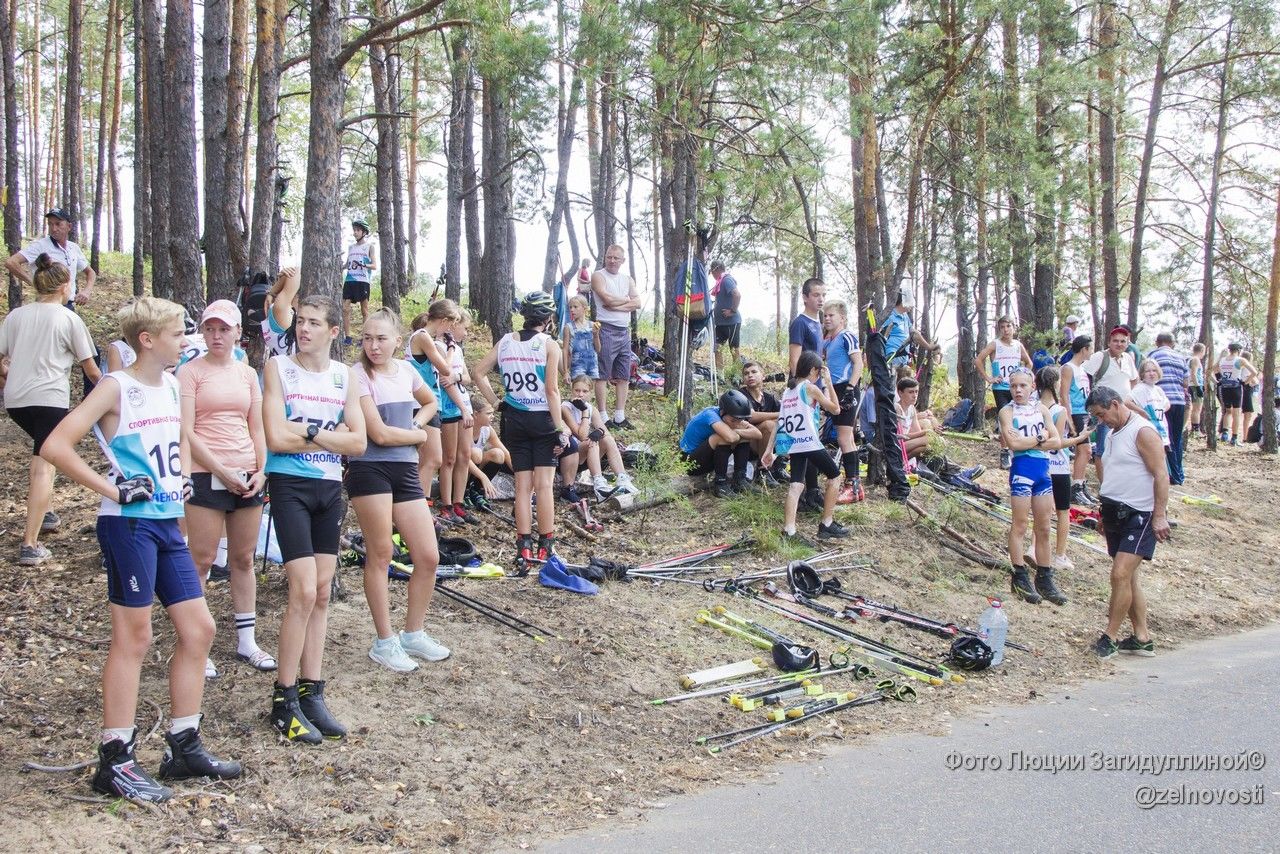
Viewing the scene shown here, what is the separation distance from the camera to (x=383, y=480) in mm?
5371

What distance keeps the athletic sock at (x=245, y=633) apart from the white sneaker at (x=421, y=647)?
847 mm

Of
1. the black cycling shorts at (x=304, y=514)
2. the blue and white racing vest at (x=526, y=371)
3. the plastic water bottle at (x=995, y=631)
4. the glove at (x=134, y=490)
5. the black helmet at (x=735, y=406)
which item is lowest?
the plastic water bottle at (x=995, y=631)

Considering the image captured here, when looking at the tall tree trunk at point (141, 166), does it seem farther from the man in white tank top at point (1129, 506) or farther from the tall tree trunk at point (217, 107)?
the man in white tank top at point (1129, 506)

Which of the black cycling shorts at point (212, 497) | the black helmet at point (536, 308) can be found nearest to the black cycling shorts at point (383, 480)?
the black cycling shorts at point (212, 497)

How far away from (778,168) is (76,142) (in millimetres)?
15353

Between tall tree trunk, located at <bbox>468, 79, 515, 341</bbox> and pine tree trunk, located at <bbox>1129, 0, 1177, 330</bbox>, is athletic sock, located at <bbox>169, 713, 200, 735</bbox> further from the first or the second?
pine tree trunk, located at <bbox>1129, 0, 1177, 330</bbox>

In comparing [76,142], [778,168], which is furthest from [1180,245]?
[76,142]

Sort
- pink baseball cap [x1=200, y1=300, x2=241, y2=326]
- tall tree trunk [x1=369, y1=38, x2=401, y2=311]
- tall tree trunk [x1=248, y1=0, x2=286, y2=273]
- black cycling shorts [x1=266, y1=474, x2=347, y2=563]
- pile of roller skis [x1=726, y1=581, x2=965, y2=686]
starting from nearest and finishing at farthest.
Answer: black cycling shorts [x1=266, y1=474, x2=347, y2=563] < pink baseball cap [x1=200, y1=300, x2=241, y2=326] < pile of roller skis [x1=726, y1=581, x2=965, y2=686] < tall tree trunk [x1=248, y1=0, x2=286, y2=273] < tall tree trunk [x1=369, y1=38, x2=401, y2=311]

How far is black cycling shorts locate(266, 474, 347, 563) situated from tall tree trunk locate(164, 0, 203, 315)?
22.9 ft

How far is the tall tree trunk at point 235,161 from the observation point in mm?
8922

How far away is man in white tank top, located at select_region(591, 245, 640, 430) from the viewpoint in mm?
11922

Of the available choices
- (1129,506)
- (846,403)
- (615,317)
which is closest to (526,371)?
(846,403)

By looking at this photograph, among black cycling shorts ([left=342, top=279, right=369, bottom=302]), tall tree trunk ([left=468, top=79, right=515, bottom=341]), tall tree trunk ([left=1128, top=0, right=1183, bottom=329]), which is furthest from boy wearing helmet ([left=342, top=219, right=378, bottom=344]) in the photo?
tall tree trunk ([left=1128, top=0, right=1183, bottom=329])

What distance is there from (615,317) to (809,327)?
2666mm
